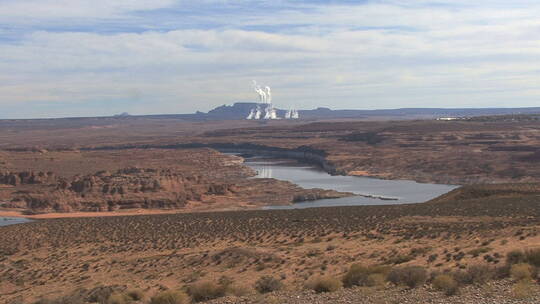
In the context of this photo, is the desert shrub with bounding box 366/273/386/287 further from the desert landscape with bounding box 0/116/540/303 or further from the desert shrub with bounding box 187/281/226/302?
the desert shrub with bounding box 187/281/226/302

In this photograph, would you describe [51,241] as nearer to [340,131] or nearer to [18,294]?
[18,294]

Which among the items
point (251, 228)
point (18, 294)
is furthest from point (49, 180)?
point (18, 294)

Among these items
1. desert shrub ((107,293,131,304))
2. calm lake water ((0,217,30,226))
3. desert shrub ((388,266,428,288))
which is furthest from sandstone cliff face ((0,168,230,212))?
desert shrub ((388,266,428,288))

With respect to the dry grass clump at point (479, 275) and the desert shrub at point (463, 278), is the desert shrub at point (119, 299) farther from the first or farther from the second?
the dry grass clump at point (479, 275)

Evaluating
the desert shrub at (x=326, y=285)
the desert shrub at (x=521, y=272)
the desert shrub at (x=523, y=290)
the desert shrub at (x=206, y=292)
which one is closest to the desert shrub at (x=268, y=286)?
the desert shrub at (x=206, y=292)

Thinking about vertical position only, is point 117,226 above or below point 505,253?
below
